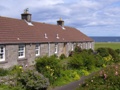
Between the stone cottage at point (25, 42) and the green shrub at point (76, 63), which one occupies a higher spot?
the stone cottage at point (25, 42)

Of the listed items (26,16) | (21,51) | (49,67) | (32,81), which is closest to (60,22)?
(26,16)

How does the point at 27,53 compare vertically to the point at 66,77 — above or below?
above

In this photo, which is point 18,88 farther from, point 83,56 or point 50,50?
point 50,50

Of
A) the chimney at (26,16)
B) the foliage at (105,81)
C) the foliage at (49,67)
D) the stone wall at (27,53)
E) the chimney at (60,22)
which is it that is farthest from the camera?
the chimney at (60,22)

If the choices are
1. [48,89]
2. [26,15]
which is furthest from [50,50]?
[48,89]

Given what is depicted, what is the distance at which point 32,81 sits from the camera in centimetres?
1501

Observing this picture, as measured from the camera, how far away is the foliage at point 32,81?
588 inches

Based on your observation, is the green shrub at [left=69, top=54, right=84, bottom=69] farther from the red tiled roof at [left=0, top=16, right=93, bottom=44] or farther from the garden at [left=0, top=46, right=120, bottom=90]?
the red tiled roof at [left=0, top=16, right=93, bottom=44]

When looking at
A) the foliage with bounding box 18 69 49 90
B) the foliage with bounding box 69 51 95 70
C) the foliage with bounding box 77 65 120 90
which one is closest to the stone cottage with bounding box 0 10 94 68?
the foliage with bounding box 69 51 95 70

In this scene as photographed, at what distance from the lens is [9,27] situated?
2622 cm

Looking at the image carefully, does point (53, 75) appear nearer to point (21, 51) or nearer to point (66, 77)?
point (66, 77)

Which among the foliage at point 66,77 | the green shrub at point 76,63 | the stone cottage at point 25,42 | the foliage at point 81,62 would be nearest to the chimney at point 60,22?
the stone cottage at point 25,42

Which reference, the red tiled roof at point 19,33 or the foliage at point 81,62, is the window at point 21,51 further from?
the foliage at point 81,62

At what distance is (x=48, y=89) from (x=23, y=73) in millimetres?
2002
